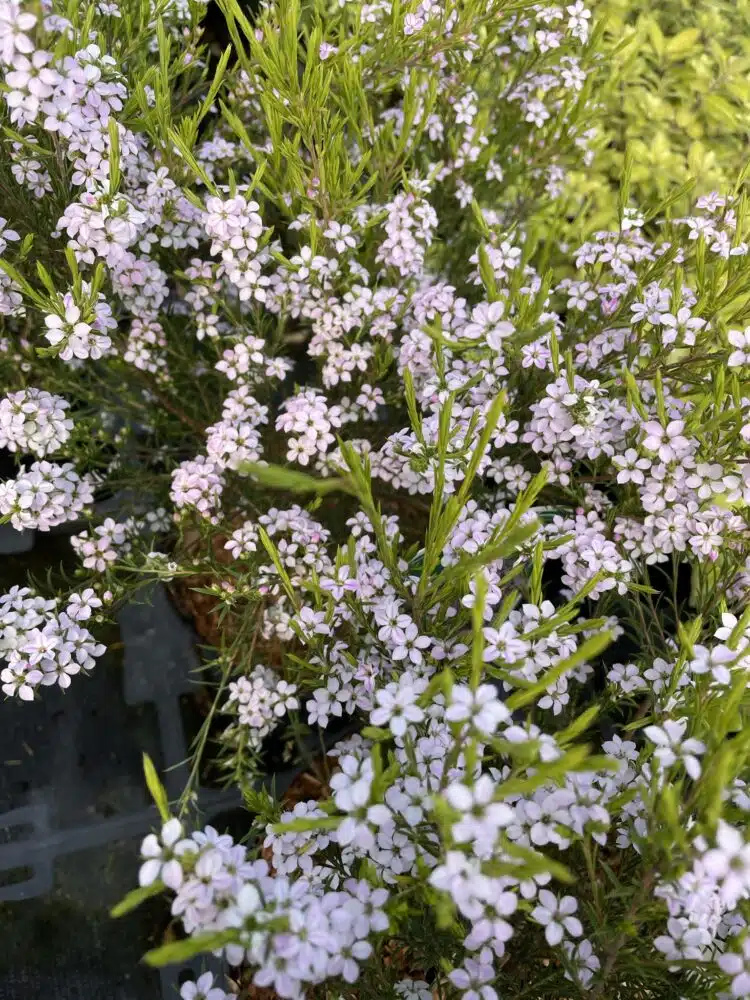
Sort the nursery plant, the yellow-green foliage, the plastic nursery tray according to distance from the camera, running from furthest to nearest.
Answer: the yellow-green foliage, the plastic nursery tray, the nursery plant

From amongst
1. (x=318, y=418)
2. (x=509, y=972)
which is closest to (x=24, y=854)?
(x=509, y=972)

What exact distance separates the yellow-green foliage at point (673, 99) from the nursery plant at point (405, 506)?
21.7 inches

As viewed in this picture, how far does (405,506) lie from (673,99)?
203 cm

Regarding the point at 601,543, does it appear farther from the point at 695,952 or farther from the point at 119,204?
the point at 119,204

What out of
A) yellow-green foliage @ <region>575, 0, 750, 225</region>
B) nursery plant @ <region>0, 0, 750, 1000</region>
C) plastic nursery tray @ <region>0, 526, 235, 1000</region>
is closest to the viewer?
nursery plant @ <region>0, 0, 750, 1000</region>

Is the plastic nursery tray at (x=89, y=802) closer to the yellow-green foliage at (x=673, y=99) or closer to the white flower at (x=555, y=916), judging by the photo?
the white flower at (x=555, y=916)

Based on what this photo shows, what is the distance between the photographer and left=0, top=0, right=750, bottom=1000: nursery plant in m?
0.85

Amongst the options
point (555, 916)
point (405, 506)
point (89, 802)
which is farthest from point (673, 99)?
point (89, 802)

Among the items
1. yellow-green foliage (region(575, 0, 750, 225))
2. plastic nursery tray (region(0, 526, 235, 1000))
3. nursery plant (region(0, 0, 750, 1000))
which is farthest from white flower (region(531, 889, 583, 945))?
yellow-green foliage (region(575, 0, 750, 225))

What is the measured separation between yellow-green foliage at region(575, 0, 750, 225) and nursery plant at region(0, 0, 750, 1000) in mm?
552

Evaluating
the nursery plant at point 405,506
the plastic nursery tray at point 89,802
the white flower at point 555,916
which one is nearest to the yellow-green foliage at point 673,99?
the nursery plant at point 405,506

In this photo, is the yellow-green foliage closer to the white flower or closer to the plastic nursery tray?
the plastic nursery tray

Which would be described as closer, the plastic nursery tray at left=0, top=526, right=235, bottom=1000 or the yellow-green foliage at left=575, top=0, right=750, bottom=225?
the plastic nursery tray at left=0, top=526, right=235, bottom=1000

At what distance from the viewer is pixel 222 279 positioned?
1899 mm
